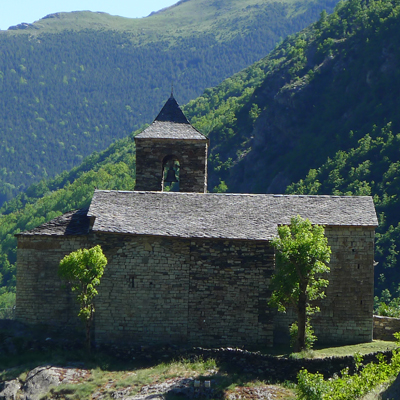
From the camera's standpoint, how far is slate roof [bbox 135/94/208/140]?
115ft

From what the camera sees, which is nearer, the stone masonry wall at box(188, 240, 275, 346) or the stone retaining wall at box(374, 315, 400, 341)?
the stone masonry wall at box(188, 240, 275, 346)

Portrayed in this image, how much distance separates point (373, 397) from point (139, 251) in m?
10.1

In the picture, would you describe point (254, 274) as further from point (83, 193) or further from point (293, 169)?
point (83, 193)

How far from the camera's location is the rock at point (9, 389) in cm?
2510

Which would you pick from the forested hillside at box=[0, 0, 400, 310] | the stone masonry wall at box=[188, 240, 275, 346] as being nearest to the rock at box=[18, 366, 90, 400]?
the stone masonry wall at box=[188, 240, 275, 346]

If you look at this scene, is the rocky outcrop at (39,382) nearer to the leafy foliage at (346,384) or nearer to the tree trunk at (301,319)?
the tree trunk at (301,319)

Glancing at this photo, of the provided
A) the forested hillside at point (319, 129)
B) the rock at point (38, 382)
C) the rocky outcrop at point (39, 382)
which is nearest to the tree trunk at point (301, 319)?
the rocky outcrop at point (39, 382)

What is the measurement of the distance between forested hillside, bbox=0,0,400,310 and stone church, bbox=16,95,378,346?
1879 inches

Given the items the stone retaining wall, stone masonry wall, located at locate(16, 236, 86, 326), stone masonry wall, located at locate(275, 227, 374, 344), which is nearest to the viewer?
stone masonry wall, located at locate(275, 227, 374, 344)

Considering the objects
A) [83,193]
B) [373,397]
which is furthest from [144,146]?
[83,193]

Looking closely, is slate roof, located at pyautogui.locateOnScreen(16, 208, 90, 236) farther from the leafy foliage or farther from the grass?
the leafy foliage

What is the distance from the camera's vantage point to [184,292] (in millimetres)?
28203

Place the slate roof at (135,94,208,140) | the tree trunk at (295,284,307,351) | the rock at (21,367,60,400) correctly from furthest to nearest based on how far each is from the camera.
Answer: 1. the slate roof at (135,94,208,140)
2. the tree trunk at (295,284,307,351)
3. the rock at (21,367,60,400)

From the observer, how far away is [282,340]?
93.6 ft
